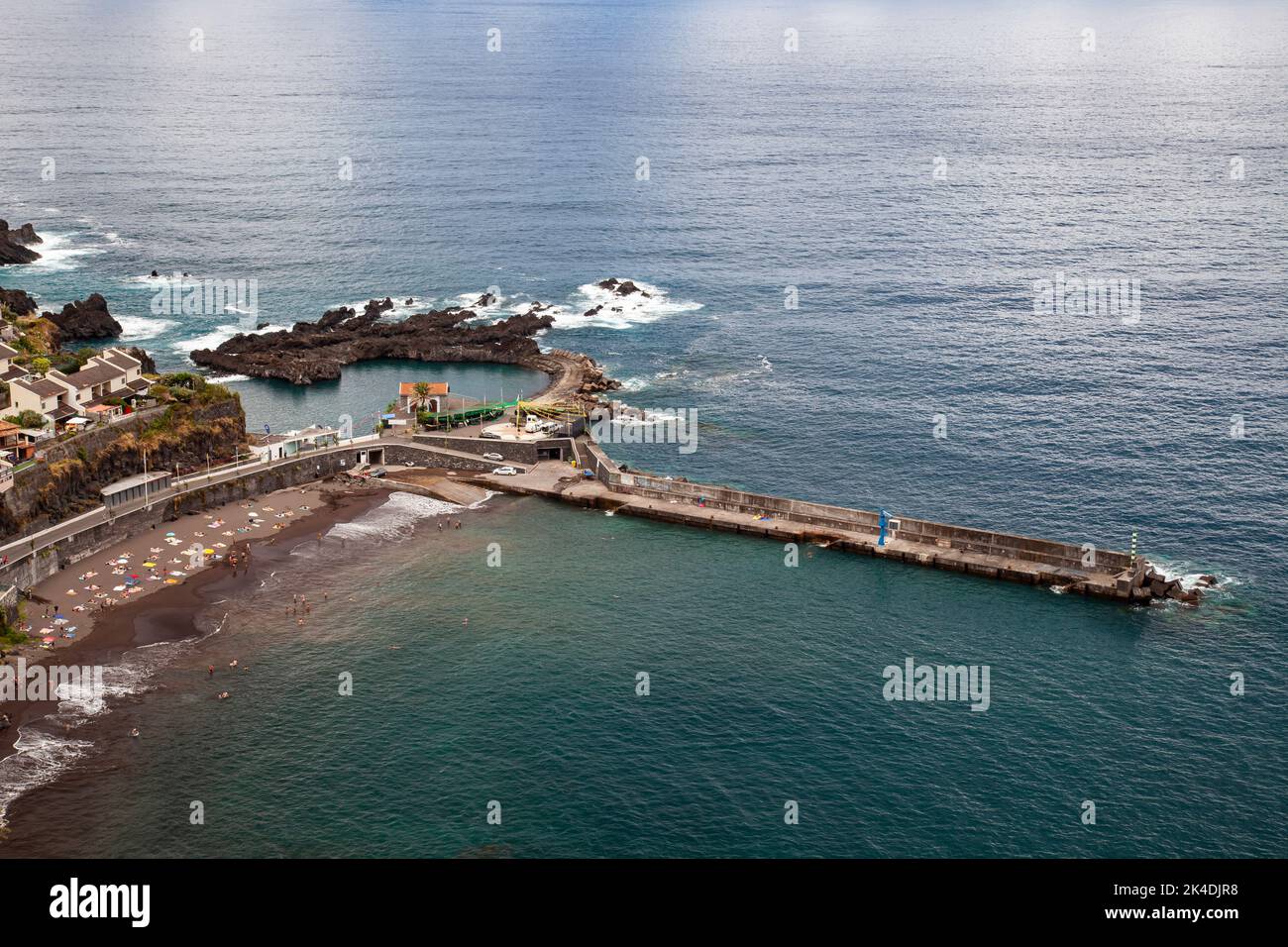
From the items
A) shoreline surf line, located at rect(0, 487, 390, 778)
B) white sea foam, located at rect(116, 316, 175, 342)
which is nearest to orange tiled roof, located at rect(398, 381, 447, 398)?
shoreline surf line, located at rect(0, 487, 390, 778)

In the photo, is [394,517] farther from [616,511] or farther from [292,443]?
[616,511]

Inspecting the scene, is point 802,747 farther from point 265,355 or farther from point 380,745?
point 265,355

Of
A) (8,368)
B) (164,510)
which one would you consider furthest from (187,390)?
(164,510)

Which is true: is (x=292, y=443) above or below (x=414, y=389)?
below

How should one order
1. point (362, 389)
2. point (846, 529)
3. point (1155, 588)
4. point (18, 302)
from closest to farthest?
point (1155, 588) → point (846, 529) → point (362, 389) → point (18, 302)

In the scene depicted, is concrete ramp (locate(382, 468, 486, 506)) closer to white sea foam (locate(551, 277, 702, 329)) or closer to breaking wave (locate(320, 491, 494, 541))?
breaking wave (locate(320, 491, 494, 541))

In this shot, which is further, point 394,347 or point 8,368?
point 394,347
